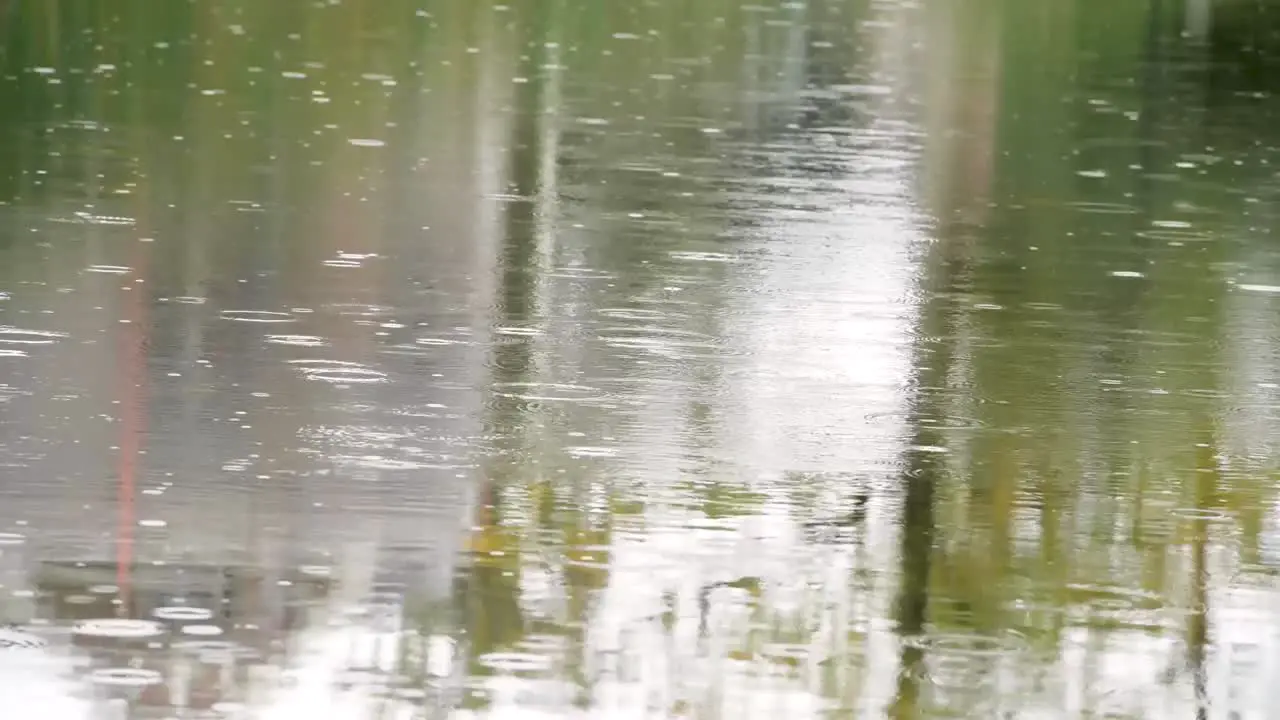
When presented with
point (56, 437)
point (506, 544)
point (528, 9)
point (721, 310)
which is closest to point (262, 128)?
point (721, 310)

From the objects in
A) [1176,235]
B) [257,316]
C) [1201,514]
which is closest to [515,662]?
[1201,514]

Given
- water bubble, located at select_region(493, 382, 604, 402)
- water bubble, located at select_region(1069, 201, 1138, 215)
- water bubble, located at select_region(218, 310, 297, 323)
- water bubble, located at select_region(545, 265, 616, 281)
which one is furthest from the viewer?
water bubble, located at select_region(1069, 201, 1138, 215)

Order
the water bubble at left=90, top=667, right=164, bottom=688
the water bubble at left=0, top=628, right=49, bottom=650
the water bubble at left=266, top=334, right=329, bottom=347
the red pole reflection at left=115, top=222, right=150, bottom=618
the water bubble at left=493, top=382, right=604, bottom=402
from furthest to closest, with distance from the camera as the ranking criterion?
the water bubble at left=266, top=334, right=329, bottom=347
the water bubble at left=493, top=382, right=604, bottom=402
the red pole reflection at left=115, top=222, right=150, bottom=618
the water bubble at left=0, top=628, right=49, bottom=650
the water bubble at left=90, top=667, right=164, bottom=688

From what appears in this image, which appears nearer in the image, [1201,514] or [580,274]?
[1201,514]

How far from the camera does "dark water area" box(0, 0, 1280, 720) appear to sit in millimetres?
7512

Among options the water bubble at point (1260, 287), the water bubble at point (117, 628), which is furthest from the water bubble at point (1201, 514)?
the water bubble at point (1260, 287)

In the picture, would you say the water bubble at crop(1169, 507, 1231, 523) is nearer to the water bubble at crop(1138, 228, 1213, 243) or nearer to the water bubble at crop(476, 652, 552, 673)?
the water bubble at crop(476, 652, 552, 673)

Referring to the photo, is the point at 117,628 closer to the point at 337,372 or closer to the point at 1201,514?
the point at 337,372

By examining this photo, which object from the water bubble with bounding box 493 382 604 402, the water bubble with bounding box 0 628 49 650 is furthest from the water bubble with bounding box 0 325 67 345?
the water bubble with bounding box 0 628 49 650

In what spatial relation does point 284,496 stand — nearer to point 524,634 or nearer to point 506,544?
point 506,544

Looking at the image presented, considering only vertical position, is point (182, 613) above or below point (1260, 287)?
below

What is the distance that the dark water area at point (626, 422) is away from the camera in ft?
24.6

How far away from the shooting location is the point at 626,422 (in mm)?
10609

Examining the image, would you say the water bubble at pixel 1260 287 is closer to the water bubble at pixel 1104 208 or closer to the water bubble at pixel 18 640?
the water bubble at pixel 1104 208
